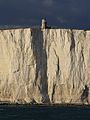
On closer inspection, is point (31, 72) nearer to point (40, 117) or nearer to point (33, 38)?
point (33, 38)

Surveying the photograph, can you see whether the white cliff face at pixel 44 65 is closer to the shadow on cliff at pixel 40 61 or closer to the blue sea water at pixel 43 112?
the shadow on cliff at pixel 40 61

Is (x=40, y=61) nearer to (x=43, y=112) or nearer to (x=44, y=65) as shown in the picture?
(x=44, y=65)

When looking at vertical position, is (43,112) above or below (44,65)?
below

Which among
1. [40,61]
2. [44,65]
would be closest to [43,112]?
[44,65]

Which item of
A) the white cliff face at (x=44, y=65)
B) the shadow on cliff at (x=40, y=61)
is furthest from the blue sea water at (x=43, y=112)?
the shadow on cliff at (x=40, y=61)

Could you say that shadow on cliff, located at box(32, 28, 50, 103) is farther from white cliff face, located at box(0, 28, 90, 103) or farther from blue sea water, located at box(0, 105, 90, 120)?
blue sea water, located at box(0, 105, 90, 120)

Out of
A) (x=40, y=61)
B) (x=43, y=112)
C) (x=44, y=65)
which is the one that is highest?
(x=40, y=61)

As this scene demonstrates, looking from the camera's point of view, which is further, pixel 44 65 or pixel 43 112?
pixel 44 65

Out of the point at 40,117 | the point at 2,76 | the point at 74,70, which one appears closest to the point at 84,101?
the point at 74,70
